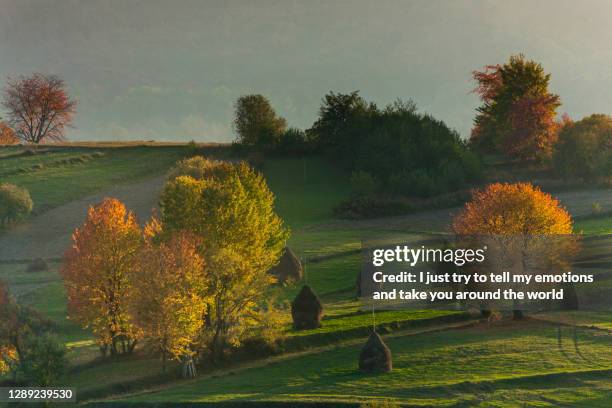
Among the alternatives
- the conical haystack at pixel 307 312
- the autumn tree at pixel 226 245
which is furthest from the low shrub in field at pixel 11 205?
the conical haystack at pixel 307 312

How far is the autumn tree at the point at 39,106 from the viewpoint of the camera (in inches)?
6890

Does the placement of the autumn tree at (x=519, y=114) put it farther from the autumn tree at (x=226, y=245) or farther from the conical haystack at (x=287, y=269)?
the autumn tree at (x=226, y=245)

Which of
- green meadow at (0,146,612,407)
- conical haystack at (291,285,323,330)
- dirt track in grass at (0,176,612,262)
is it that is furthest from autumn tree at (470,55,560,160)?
conical haystack at (291,285,323,330)

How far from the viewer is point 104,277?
63.4m

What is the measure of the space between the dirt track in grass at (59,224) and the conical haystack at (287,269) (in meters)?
29.3

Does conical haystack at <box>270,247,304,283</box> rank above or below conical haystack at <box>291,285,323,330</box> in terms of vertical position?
above

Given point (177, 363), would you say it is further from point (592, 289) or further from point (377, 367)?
point (592, 289)

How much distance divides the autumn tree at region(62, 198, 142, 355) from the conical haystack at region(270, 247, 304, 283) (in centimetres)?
2041

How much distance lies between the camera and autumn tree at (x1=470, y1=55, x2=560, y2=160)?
139 m

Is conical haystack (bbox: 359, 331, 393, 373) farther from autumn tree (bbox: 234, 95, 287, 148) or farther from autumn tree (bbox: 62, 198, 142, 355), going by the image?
autumn tree (bbox: 234, 95, 287, 148)

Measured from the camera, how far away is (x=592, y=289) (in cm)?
7469

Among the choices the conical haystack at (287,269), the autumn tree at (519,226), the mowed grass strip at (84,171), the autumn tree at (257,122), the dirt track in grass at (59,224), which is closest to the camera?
the autumn tree at (519,226)

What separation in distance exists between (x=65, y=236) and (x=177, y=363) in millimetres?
55745

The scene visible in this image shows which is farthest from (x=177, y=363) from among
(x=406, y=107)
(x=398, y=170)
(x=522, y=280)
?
(x=406, y=107)
